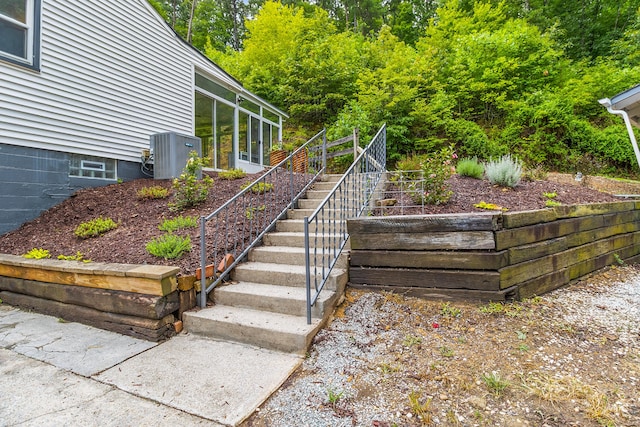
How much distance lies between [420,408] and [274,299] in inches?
59.8

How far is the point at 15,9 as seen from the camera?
4.70 metres

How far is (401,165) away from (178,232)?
4488 millimetres

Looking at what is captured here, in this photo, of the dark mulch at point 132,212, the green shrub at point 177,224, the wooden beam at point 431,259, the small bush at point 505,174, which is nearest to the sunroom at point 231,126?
the dark mulch at point 132,212

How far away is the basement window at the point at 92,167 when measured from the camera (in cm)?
543

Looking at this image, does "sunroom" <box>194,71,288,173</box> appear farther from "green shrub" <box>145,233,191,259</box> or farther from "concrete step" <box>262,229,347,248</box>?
"green shrub" <box>145,233,191,259</box>

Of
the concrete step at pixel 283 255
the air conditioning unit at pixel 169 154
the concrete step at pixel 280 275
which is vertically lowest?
the concrete step at pixel 280 275

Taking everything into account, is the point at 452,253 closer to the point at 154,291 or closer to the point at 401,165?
the point at 154,291

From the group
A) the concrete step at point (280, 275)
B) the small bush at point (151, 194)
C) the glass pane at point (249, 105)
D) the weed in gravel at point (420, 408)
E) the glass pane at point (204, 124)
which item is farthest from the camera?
the glass pane at point (249, 105)

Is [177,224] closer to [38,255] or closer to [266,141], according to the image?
[38,255]

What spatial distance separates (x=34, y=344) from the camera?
2551mm

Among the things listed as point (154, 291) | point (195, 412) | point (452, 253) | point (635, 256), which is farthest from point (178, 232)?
point (635, 256)

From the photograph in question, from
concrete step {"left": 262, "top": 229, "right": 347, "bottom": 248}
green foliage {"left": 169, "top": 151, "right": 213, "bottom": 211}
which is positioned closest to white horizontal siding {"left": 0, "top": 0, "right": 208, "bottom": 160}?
green foliage {"left": 169, "top": 151, "right": 213, "bottom": 211}

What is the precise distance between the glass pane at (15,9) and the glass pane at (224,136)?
4362mm

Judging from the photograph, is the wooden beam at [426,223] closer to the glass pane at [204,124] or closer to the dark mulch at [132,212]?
the dark mulch at [132,212]
